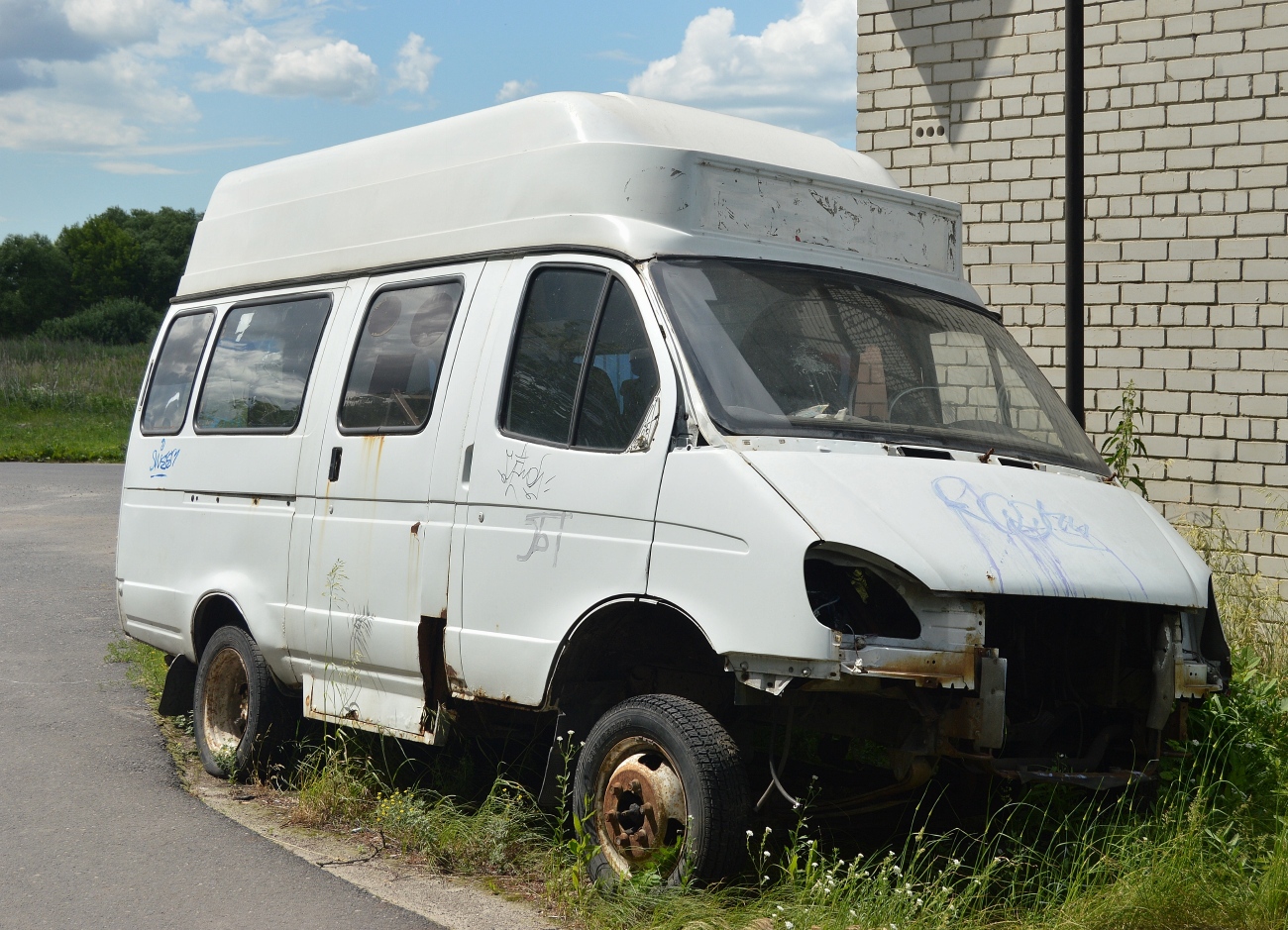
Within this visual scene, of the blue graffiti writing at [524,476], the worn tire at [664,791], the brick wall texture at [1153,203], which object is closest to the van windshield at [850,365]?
the blue graffiti writing at [524,476]

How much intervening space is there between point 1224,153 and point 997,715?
640 centimetres

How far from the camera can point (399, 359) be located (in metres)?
5.99

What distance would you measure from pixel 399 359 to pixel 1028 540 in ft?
9.33

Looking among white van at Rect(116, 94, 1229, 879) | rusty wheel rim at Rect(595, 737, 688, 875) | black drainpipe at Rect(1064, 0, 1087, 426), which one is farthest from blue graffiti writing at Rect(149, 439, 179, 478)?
black drainpipe at Rect(1064, 0, 1087, 426)

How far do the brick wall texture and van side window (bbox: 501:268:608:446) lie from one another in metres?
5.65

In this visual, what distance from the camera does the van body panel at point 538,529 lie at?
473 cm

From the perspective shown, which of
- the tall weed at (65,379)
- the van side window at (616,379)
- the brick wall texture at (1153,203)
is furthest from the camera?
the tall weed at (65,379)

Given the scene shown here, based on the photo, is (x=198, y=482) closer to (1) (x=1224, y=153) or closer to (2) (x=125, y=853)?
(2) (x=125, y=853)

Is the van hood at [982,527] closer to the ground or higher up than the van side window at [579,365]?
closer to the ground

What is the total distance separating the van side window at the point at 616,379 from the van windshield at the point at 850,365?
0.16m

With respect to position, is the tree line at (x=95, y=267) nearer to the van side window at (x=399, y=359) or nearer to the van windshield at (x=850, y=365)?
the van side window at (x=399, y=359)

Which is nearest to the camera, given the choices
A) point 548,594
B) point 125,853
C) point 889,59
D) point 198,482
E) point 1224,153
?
point 548,594

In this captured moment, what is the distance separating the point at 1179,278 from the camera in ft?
30.9

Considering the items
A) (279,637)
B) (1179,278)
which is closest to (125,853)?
(279,637)
